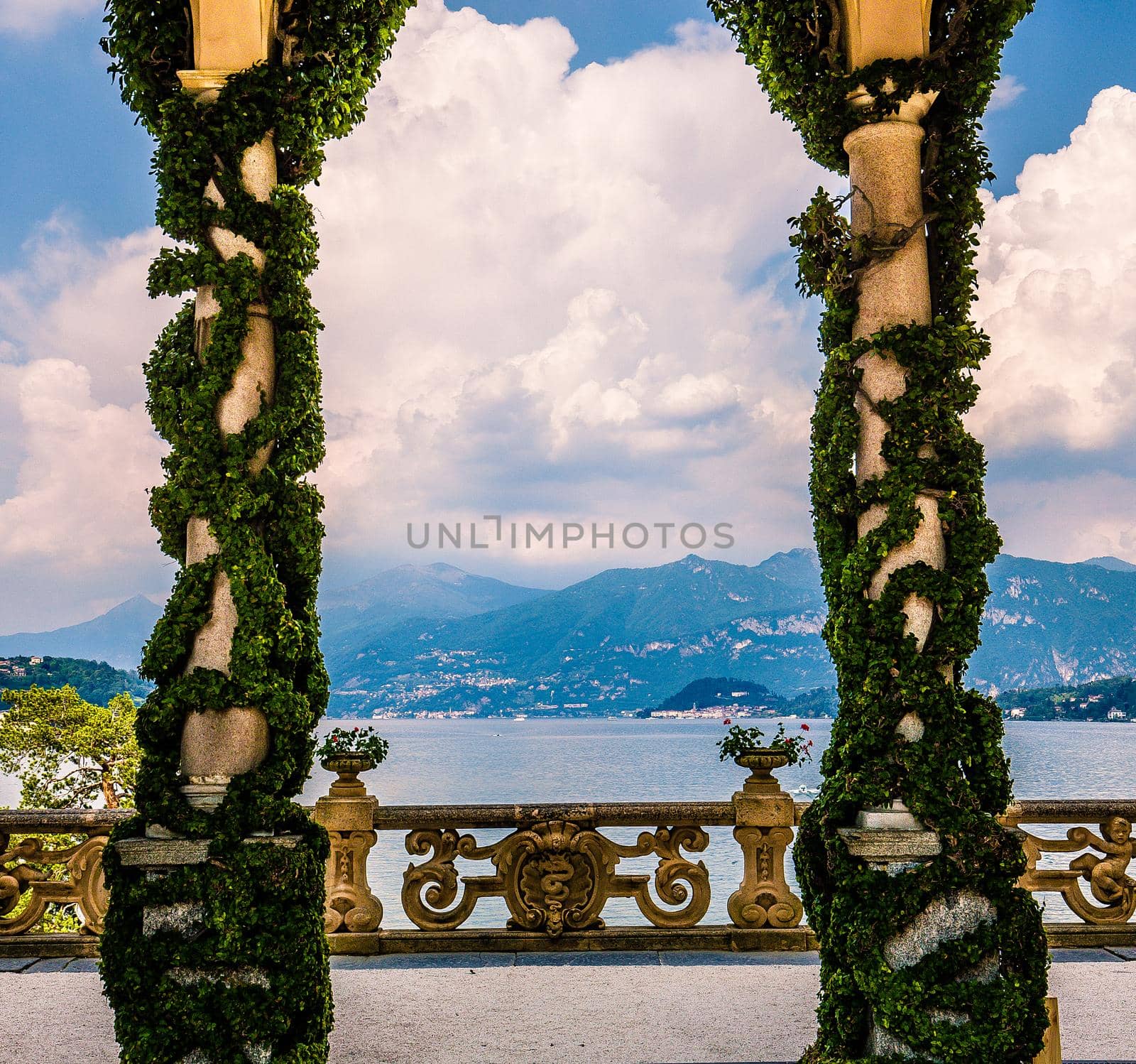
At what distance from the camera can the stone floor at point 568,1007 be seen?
506cm

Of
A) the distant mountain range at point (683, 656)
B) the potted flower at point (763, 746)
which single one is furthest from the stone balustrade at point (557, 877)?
the distant mountain range at point (683, 656)

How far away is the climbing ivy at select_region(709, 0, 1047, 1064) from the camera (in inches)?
164

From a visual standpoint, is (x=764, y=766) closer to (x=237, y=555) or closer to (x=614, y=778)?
(x=237, y=555)

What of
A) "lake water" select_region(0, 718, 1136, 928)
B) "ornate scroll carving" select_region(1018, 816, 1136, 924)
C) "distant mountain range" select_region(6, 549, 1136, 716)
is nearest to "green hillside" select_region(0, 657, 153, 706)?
"lake water" select_region(0, 718, 1136, 928)

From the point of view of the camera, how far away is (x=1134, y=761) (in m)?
85.9

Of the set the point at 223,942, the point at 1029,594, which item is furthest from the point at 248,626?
the point at 1029,594

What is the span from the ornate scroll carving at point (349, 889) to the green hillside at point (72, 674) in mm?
26876

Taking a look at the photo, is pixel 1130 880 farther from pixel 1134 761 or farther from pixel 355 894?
pixel 1134 761

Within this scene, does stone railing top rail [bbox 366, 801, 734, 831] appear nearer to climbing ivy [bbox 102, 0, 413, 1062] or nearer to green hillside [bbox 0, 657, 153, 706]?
climbing ivy [bbox 102, 0, 413, 1062]

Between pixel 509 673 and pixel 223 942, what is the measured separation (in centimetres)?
18117

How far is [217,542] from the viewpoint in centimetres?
446

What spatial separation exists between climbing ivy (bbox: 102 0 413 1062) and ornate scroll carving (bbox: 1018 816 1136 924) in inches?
198

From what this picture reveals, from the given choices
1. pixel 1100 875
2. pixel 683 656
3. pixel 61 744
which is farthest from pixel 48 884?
pixel 683 656

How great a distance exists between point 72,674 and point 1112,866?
3628cm
